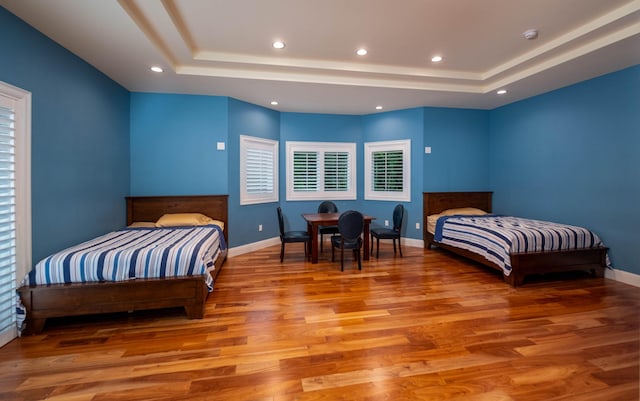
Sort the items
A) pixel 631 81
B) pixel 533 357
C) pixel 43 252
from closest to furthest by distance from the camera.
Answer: pixel 533 357, pixel 43 252, pixel 631 81

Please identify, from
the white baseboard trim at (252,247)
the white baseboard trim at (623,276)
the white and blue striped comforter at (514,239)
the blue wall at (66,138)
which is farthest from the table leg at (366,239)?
the blue wall at (66,138)

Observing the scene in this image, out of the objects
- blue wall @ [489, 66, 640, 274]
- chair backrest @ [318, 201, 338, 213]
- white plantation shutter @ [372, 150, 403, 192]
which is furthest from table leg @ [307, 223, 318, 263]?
blue wall @ [489, 66, 640, 274]

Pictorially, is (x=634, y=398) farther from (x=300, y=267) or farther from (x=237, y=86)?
(x=237, y=86)

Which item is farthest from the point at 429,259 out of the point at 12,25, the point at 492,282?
the point at 12,25

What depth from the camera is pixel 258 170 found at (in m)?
5.17

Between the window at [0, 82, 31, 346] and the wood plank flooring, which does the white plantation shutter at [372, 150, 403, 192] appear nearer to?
the wood plank flooring

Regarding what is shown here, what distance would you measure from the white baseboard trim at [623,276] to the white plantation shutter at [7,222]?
641cm

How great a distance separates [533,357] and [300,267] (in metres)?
2.77

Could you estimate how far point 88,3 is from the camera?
2203 mm

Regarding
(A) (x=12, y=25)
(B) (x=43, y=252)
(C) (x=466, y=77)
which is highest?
(C) (x=466, y=77)

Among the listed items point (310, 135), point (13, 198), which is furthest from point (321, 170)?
point (13, 198)

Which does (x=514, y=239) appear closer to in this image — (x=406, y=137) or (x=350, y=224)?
A: (x=350, y=224)

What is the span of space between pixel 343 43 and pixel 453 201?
12.2 ft

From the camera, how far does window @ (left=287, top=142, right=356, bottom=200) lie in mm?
5664
